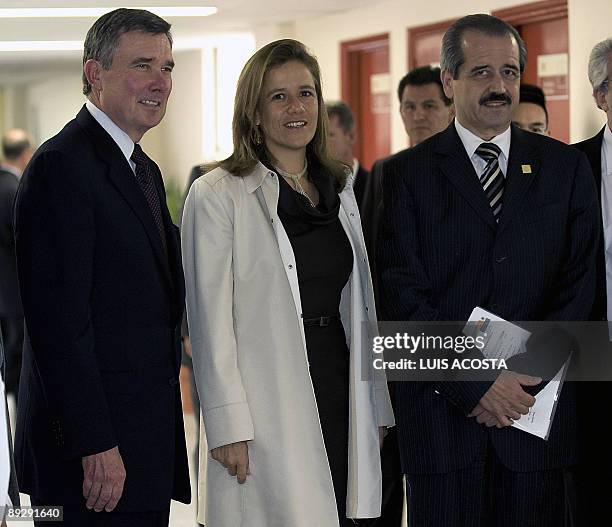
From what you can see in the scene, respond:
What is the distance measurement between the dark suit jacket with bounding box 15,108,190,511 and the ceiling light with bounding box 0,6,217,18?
5489mm

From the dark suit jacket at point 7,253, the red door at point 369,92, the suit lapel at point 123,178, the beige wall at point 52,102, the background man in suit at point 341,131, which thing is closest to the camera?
the suit lapel at point 123,178

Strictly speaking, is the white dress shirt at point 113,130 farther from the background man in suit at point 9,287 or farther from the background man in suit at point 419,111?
the background man in suit at point 9,287

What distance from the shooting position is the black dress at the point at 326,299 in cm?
290

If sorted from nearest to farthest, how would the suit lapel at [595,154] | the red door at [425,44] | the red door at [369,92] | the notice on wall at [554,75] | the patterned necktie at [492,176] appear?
the patterned necktie at [492,176] → the suit lapel at [595,154] → the notice on wall at [554,75] → the red door at [425,44] → the red door at [369,92]

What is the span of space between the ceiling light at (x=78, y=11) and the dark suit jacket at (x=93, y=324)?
5489mm

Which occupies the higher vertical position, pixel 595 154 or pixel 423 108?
pixel 423 108

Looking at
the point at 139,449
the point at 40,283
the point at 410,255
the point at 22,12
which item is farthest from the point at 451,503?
the point at 22,12

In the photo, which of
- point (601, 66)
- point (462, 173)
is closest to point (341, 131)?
point (601, 66)

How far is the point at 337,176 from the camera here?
3100mm

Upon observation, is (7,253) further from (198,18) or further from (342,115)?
(198,18)

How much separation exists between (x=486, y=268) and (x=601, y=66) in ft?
2.89

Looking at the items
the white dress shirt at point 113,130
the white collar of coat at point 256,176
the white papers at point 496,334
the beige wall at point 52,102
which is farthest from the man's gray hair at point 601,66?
the beige wall at point 52,102

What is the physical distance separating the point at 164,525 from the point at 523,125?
8.13ft

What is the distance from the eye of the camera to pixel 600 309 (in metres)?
3.14
